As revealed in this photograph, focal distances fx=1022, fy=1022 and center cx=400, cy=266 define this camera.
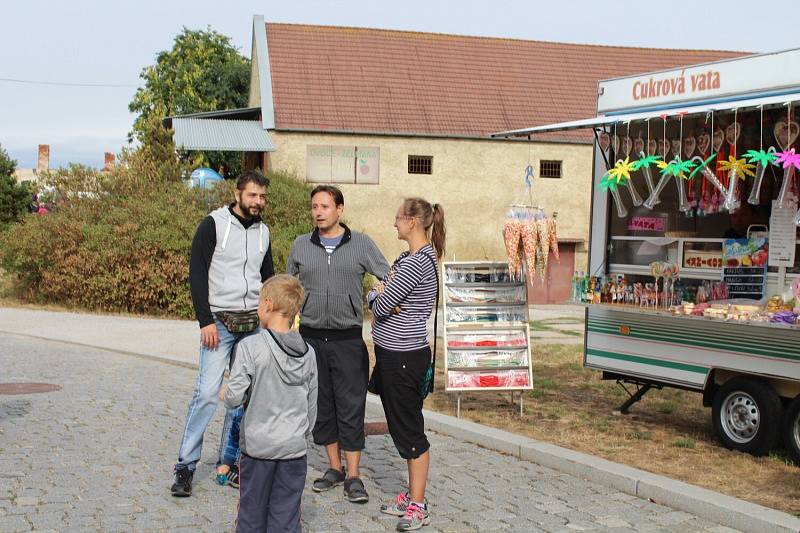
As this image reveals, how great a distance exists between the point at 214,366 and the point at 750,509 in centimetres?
342

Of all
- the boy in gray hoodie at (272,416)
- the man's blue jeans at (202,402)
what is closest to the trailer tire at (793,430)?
the man's blue jeans at (202,402)

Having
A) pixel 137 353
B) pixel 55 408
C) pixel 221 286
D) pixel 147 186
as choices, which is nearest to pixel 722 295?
pixel 221 286

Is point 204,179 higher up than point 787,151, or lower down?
higher up

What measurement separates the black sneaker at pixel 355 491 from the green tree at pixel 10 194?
3828cm

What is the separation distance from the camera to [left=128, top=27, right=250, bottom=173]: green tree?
161ft

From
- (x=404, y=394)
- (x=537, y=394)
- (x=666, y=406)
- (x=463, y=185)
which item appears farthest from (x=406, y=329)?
(x=463, y=185)

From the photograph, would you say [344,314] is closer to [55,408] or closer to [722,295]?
[722,295]

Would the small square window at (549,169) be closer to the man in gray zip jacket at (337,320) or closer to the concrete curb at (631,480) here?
the concrete curb at (631,480)

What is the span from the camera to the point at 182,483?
21.3 feet

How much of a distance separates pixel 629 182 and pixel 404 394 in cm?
405

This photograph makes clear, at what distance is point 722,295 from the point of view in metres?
8.66

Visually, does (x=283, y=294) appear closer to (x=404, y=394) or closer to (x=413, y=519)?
(x=404, y=394)

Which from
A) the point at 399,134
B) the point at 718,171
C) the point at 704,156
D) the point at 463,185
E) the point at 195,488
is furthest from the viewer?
the point at 463,185

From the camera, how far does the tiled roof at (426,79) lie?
2873 cm
